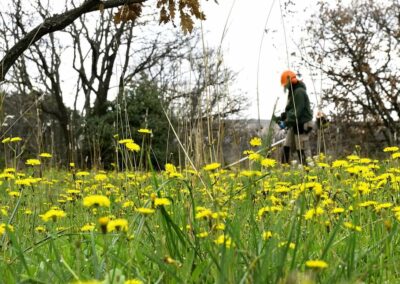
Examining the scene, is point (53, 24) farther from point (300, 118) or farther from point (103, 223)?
point (103, 223)

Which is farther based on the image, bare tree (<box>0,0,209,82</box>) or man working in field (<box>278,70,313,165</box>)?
man working in field (<box>278,70,313,165</box>)

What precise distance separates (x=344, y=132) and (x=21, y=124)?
19.0m

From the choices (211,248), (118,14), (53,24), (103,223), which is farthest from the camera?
(53,24)

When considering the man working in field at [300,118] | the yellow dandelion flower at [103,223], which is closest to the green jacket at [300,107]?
the man working in field at [300,118]

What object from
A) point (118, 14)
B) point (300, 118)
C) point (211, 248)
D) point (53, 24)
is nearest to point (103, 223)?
point (211, 248)


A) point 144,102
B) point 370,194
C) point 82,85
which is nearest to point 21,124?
point 82,85

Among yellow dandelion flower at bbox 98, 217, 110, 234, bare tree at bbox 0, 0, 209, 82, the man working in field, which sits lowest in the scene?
yellow dandelion flower at bbox 98, 217, 110, 234

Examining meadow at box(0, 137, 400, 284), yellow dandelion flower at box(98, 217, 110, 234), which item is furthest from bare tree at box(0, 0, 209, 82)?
yellow dandelion flower at box(98, 217, 110, 234)

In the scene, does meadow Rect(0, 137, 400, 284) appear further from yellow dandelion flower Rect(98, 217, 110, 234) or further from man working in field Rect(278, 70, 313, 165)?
man working in field Rect(278, 70, 313, 165)

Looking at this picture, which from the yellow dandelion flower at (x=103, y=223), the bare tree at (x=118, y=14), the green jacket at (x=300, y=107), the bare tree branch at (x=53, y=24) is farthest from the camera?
the green jacket at (x=300, y=107)

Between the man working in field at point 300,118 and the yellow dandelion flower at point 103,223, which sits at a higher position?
the man working in field at point 300,118

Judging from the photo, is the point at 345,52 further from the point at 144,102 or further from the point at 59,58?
the point at 59,58

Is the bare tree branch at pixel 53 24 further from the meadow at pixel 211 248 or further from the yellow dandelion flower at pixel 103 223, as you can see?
the yellow dandelion flower at pixel 103 223

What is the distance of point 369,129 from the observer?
17.1 metres
